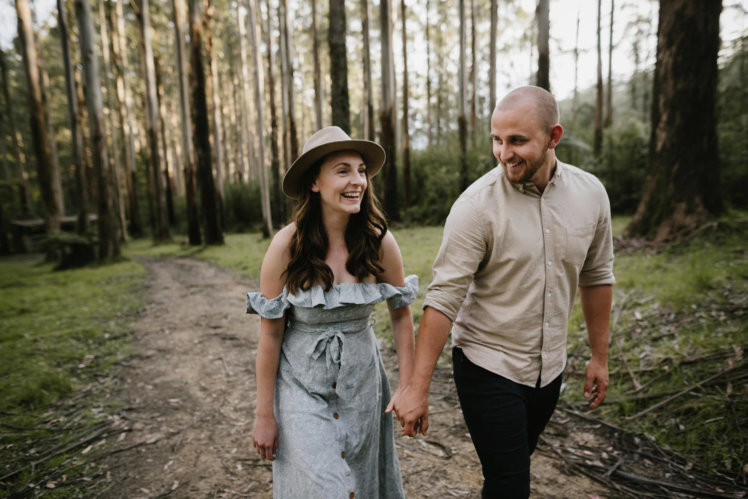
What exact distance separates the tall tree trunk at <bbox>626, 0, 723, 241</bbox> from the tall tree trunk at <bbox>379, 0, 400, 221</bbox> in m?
8.15

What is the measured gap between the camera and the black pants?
182cm

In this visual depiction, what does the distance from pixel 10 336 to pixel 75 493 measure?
463 centimetres

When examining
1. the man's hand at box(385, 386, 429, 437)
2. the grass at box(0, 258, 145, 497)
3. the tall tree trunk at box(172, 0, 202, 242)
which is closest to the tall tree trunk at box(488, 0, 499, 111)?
the tall tree trunk at box(172, 0, 202, 242)

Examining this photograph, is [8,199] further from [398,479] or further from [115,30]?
[398,479]

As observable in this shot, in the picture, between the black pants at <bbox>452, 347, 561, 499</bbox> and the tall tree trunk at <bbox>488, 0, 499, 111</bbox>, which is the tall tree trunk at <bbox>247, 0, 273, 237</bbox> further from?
the black pants at <bbox>452, 347, 561, 499</bbox>

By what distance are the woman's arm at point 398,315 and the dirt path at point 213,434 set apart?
4.52ft

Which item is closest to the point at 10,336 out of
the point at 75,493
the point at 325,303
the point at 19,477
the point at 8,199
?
the point at 19,477

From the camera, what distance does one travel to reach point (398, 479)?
2.22 meters

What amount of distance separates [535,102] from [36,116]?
62.0 ft

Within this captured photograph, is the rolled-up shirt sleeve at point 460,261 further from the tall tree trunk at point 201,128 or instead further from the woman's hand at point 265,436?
the tall tree trunk at point 201,128

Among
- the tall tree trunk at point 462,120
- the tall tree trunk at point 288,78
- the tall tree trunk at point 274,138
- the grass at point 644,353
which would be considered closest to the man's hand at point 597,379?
the grass at point 644,353

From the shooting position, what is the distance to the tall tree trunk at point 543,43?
10391 millimetres

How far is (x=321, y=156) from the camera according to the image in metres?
2.19

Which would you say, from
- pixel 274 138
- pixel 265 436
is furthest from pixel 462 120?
pixel 265 436
